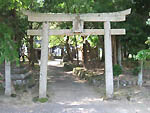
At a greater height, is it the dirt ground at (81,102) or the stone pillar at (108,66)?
the stone pillar at (108,66)

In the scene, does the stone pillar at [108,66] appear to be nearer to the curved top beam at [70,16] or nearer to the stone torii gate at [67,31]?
the stone torii gate at [67,31]

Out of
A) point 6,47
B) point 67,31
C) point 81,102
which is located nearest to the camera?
point 6,47

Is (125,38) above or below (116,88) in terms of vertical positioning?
above

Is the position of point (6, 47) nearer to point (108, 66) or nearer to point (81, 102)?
point (81, 102)

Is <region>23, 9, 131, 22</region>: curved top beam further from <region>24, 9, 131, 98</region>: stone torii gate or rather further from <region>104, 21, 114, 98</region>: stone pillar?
<region>104, 21, 114, 98</region>: stone pillar

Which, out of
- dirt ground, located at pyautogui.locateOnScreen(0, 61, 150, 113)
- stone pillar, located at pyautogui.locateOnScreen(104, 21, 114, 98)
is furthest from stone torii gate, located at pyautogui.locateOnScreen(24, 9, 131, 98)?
dirt ground, located at pyautogui.locateOnScreen(0, 61, 150, 113)

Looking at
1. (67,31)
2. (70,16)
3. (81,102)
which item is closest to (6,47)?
(67,31)

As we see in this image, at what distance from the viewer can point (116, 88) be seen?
31.3 feet

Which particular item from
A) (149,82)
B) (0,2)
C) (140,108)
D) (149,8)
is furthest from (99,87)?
(0,2)

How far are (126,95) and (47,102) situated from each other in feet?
11.6

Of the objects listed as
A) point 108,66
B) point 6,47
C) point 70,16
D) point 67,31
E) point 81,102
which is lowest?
point 81,102

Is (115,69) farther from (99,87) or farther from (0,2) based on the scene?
(0,2)

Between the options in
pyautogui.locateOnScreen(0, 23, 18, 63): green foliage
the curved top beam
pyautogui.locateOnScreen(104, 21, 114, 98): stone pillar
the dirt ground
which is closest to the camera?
pyautogui.locateOnScreen(0, 23, 18, 63): green foliage

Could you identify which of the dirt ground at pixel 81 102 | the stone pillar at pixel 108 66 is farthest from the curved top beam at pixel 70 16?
the dirt ground at pixel 81 102
